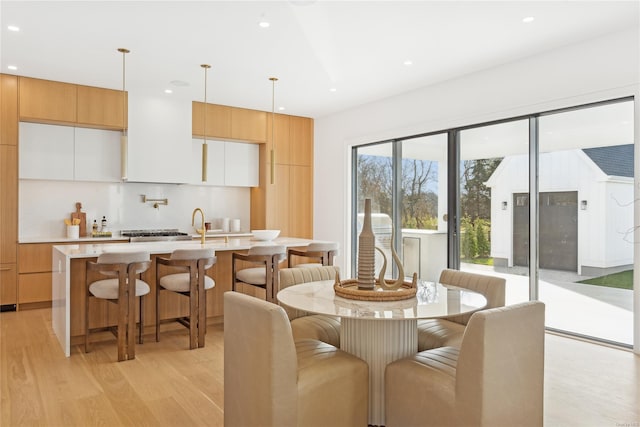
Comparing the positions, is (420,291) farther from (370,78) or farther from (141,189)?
(141,189)

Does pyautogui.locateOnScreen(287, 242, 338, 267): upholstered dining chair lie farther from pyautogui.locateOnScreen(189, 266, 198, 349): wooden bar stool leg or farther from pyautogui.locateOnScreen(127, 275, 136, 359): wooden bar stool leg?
pyautogui.locateOnScreen(127, 275, 136, 359): wooden bar stool leg

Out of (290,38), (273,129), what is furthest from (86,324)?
(273,129)

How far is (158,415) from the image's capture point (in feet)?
8.61

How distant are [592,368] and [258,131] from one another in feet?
17.5

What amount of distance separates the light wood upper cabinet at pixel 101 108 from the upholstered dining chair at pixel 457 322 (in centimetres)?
479

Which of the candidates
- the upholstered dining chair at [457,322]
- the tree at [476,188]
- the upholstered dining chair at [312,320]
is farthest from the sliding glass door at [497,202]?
the upholstered dining chair at [312,320]

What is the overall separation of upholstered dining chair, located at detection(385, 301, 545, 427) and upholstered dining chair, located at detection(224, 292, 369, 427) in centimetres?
22

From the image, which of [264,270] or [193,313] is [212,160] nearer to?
[264,270]

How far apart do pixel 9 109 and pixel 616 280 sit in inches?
262

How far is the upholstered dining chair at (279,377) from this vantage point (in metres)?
1.97

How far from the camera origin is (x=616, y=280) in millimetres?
4125

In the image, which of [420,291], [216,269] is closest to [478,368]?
[420,291]

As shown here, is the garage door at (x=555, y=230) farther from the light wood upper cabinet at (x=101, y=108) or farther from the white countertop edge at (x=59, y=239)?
the light wood upper cabinet at (x=101, y=108)

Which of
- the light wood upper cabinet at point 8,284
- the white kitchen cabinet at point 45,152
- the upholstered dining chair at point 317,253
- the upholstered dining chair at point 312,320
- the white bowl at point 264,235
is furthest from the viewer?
the white kitchen cabinet at point 45,152
